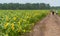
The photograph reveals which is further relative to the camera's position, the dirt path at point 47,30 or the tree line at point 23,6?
the tree line at point 23,6

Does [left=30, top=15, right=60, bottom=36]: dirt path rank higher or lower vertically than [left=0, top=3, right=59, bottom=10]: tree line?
higher

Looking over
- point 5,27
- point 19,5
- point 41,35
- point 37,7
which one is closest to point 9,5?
point 19,5

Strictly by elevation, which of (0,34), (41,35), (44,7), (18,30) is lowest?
(44,7)

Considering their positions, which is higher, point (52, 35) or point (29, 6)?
point (52, 35)

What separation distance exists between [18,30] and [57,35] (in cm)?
230

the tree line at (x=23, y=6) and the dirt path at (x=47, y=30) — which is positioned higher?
the dirt path at (x=47, y=30)

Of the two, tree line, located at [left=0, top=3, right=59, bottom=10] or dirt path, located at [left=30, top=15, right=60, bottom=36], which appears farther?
tree line, located at [left=0, top=3, right=59, bottom=10]

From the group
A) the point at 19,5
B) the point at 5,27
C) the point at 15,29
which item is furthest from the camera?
the point at 19,5

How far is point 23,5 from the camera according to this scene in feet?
205

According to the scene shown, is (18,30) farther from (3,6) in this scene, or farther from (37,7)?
(37,7)

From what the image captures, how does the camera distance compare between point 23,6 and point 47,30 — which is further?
point 23,6

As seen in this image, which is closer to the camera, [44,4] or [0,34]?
[0,34]

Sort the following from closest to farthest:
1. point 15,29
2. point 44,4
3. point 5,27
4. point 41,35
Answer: point 5,27, point 15,29, point 41,35, point 44,4

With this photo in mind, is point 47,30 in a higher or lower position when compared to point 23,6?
higher
